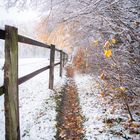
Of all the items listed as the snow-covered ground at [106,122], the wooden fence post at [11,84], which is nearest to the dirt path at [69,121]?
the snow-covered ground at [106,122]

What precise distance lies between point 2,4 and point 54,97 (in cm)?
268

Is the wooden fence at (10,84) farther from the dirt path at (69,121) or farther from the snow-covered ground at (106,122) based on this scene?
the snow-covered ground at (106,122)

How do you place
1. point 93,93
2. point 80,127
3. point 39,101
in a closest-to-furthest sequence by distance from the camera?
1. point 80,127
2. point 39,101
3. point 93,93

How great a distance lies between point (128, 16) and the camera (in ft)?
10.6

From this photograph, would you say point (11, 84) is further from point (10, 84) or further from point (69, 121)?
point (69, 121)

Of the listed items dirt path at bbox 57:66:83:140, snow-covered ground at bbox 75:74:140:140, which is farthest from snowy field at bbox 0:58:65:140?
snow-covered ground at bbox 75:74:140:140

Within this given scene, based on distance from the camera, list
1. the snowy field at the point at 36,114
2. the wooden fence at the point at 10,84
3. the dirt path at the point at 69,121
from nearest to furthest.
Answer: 1. the wooden fence at the point at 10,84
2. the snowy field at the point at 36,114
3. the dirt path at the point at 69,121

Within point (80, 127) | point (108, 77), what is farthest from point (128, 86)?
point (80, 127)

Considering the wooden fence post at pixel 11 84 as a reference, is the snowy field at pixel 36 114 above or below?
below

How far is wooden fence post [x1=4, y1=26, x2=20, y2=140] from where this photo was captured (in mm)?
3004

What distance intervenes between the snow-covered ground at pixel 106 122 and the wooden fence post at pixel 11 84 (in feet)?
5.14

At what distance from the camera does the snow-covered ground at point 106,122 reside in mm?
4227

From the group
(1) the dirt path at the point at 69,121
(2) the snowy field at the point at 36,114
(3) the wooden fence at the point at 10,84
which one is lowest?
(1) the dirt path at the point at 69,121

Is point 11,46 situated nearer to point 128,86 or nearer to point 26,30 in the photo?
point 128,86
